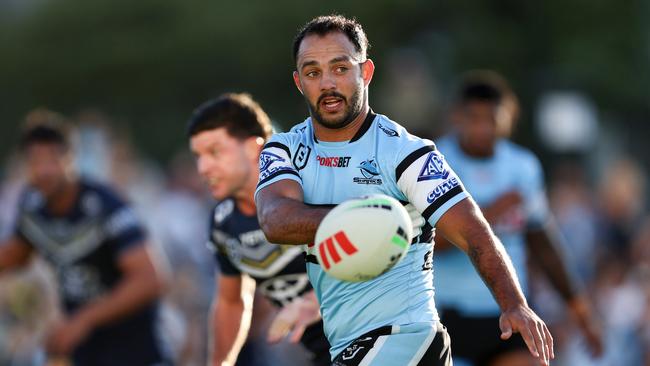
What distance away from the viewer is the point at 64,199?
9.48m

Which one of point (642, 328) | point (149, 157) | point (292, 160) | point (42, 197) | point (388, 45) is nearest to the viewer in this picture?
point (292, 160)

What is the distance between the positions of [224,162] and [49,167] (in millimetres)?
2958

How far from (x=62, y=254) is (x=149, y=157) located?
1822cm

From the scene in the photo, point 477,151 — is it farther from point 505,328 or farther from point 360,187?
point 505,328

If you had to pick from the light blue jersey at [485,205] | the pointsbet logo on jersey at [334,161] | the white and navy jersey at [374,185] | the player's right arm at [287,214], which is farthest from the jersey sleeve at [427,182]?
the light blue jersey at [485,205]

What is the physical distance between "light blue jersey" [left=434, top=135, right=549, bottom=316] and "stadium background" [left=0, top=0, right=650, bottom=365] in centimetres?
132

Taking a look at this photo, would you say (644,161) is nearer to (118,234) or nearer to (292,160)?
(118,234)

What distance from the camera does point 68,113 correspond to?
28.7 m

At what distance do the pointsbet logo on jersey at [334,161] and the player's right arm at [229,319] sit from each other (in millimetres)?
1666

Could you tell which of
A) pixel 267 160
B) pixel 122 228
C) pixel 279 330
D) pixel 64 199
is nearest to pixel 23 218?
pixel 64 199

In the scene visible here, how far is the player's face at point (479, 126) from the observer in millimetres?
9078

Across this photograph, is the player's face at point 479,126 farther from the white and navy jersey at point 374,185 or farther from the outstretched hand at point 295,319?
the white and navy jersey at point 374,185

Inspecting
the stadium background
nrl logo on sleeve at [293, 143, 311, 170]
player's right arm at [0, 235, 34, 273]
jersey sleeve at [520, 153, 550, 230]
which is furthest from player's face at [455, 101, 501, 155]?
nrl logo on sleeve at [293, 143, 311, 170]

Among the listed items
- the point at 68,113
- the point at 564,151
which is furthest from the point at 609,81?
the point at 68,113
